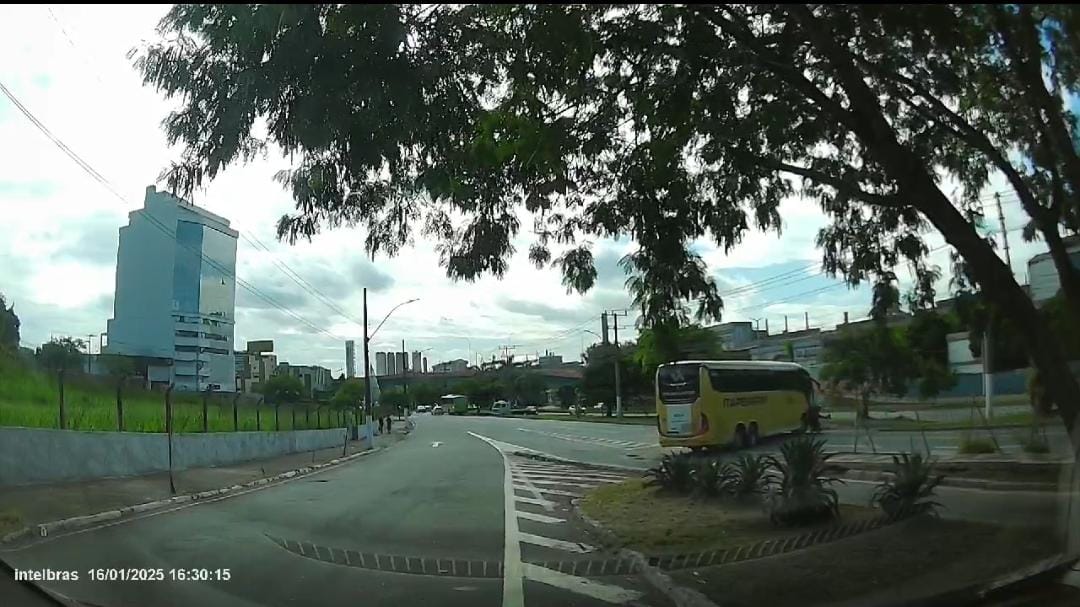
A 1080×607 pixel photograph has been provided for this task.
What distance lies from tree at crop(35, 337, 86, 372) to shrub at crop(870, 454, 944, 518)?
11603 millimetres

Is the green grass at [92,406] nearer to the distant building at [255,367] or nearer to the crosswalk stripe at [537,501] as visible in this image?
the distant building at [255,367]

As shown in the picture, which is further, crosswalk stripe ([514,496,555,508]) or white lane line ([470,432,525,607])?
crosswalk stripe ([514,496,555,508])

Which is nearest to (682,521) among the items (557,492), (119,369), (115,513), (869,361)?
(869,361)

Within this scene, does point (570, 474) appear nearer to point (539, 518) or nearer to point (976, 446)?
point (539, 518)

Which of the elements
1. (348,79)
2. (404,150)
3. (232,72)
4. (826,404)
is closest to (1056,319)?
(404,150)

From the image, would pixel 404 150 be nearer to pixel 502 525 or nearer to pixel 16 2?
pixel 16 2

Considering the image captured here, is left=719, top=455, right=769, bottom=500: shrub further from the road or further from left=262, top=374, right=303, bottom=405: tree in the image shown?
left=262, top=374, right=303, bottom=405: tree

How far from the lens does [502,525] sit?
11.5 m

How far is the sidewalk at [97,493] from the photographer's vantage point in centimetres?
1196

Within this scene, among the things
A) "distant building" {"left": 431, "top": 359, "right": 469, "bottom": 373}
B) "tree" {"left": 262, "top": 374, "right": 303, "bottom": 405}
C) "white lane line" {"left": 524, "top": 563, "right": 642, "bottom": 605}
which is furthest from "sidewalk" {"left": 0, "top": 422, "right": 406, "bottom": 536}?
"distant building" {"left": 431, "top": 359, "right": 469, "bottom": 373}

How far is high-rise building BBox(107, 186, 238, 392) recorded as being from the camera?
957cm

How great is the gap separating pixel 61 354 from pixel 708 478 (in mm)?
11101

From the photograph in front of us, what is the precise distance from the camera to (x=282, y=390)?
33531 mm

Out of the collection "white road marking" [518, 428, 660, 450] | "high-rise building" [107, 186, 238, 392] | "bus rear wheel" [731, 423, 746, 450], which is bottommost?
"white road marking" [518, 428, 660, 450]
